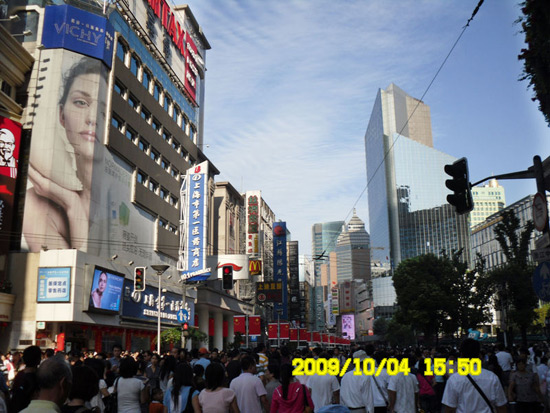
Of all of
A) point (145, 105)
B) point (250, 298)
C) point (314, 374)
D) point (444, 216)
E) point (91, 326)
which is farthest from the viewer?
point (444, 216)

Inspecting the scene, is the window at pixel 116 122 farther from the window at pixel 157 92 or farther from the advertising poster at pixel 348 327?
the advertising poster at pixel 348 327

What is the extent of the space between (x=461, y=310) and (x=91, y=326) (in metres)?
33.3

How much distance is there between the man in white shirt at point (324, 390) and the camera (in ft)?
29.0

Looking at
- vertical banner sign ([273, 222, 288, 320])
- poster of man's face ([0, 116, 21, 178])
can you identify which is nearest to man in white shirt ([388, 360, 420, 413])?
poster of man's face ([0, 116, 21, 178])

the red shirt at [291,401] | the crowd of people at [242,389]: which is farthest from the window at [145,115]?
the red shirt at [291,401]

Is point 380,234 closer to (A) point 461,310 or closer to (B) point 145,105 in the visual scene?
(A) point 461,310

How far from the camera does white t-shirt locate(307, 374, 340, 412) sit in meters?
8.85

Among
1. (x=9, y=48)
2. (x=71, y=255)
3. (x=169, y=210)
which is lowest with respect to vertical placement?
(x=71, y=255)

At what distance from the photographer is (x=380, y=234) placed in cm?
19862

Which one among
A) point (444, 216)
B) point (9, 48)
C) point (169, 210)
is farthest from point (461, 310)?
point (444, 216)

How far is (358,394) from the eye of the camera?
885 centimetres

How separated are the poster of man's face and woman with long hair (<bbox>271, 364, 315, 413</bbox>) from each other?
2697 centimetres

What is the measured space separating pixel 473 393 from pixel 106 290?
101ft

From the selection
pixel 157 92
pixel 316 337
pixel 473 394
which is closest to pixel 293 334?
pixel 316 337
